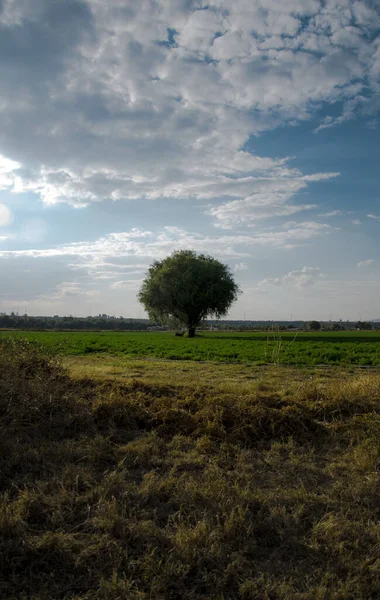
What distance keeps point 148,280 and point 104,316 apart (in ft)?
351

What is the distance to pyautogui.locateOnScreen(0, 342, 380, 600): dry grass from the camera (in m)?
3.26

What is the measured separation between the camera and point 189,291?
51.7m

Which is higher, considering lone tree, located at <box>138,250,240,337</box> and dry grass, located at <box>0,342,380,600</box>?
lone tree, located at <box>138,250,240,337</box>

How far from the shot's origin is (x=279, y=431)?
6.49 m

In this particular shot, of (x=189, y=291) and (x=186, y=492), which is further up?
(x=189, y=291)

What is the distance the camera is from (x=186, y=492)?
4453 mm

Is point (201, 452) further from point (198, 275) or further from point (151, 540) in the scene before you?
point (198, 275)

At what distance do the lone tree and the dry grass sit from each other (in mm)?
44009

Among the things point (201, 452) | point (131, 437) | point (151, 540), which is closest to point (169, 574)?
point (151, 540)

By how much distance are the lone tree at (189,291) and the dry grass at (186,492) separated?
44009 millimetres

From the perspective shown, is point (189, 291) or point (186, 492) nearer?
point (186, 492)

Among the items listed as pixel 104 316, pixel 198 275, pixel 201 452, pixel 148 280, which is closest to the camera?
pixel 201 452

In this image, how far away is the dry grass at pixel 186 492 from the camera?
3260mm

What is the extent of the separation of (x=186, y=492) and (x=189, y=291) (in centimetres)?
4733
